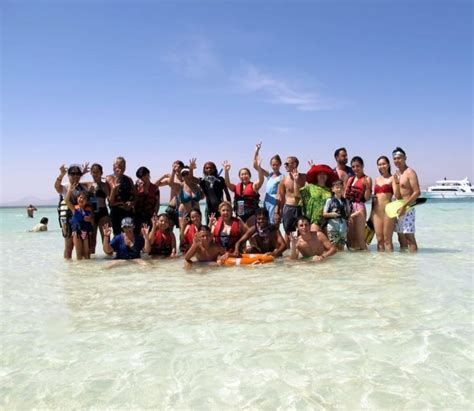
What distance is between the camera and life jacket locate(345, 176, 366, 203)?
774 centimetres

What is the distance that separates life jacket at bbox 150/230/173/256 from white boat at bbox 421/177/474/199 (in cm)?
6350

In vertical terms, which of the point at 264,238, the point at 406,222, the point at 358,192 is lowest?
the point at 264,238

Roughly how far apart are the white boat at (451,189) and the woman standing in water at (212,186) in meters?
62.7

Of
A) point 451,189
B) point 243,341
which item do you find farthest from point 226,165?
point 451,189

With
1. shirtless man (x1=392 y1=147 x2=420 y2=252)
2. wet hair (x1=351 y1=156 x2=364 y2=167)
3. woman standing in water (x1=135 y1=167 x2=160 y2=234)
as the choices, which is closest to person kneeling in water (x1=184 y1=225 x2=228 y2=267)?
woman standing in water (x1=135 y1=167 x2=160 y2=234)

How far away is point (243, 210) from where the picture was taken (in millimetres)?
7898

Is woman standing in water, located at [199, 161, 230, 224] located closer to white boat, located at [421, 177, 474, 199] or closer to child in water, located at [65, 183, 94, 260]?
child in water, located at [65, 183, 94, 260]

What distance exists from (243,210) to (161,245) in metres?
1.74

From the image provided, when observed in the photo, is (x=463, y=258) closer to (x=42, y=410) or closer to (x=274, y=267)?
(x=274, y=267)

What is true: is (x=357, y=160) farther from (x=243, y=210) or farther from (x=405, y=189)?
(x=243, y=210)

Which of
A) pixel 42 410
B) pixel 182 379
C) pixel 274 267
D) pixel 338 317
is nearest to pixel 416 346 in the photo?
pixel 338 317

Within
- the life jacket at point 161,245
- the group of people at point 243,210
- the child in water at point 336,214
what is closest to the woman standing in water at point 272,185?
Answer: the group of people at point 243,210

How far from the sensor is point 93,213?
793 centimetres

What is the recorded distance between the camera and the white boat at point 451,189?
61.6m
